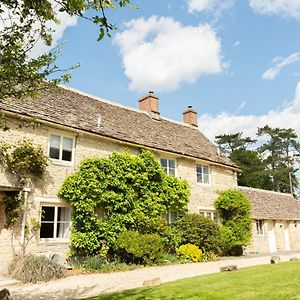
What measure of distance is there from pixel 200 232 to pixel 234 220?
4.80 meters

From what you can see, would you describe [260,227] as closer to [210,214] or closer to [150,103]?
[210,214]

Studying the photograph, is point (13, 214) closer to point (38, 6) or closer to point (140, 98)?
point (38, 6)

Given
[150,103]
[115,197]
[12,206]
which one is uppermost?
[150,103]

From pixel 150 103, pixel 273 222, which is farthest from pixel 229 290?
pixel 273 222

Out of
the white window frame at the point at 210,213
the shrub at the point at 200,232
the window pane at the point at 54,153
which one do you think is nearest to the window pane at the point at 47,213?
the window pane at the point at 54,153

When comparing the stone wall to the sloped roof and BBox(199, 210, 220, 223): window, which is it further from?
the sloped roof

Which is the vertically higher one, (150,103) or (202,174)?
(150,103)

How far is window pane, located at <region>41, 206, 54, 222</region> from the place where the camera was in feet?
47.2

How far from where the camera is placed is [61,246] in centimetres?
1453

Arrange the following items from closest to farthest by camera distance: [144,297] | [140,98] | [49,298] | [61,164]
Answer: [144,297], [49,298], [61,164], [140,98]

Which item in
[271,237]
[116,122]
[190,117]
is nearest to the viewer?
[116,122]

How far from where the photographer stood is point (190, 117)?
1101 inches

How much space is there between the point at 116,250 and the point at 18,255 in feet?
14.7

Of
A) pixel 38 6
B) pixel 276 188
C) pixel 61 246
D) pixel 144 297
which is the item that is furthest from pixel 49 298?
pixel 276 188
